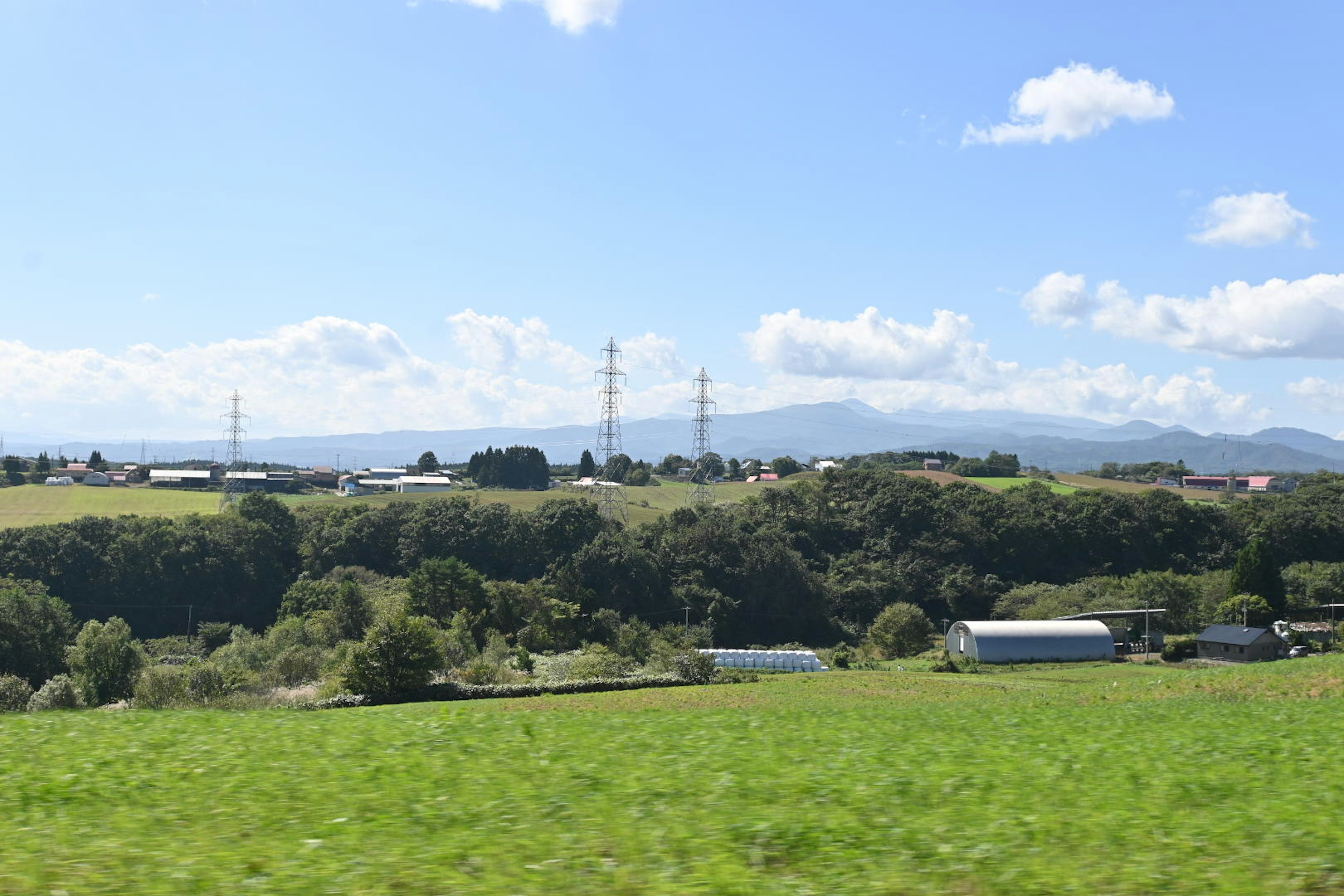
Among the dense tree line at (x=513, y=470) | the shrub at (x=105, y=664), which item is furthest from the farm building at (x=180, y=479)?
the shrub at (x=105, y=664)

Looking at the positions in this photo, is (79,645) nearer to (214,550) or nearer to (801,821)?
(214,550)

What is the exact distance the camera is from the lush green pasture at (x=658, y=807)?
8805mm

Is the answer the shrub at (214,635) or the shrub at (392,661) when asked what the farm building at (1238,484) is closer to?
the shrub at (214,635)

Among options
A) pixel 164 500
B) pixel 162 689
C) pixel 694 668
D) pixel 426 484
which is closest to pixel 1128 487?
pixel 426 484

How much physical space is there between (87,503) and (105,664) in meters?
66.3

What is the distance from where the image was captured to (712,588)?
88.3m

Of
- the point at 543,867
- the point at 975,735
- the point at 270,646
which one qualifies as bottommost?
the point at 270,646

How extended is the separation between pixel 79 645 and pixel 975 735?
5687 cm

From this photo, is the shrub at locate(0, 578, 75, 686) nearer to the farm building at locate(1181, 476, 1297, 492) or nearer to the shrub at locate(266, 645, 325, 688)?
the shrub at locate(266, 645, 325, 688)

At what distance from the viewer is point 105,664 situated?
5316cm

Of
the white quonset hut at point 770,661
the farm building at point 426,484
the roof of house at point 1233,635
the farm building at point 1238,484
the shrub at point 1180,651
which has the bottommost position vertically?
the white quonset hut at point 770,661

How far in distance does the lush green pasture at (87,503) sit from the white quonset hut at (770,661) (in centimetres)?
6734

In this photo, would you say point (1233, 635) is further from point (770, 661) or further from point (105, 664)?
point (105, 664)

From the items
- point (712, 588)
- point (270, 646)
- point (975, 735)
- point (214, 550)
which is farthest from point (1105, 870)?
point (214, 550)
